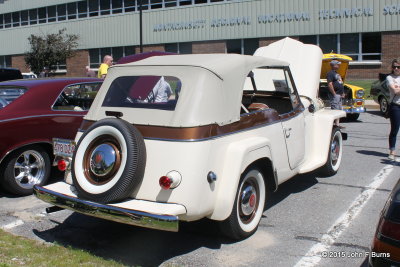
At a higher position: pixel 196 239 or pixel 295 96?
pixel 295 96

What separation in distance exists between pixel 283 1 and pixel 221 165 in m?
22.9

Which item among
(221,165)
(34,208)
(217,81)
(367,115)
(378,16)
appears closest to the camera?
(221,165)

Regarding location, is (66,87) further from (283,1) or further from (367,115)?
(283,1)

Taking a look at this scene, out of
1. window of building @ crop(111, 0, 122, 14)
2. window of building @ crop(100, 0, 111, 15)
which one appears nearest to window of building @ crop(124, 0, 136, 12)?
window of building @ crop(111, 0, 122, 14)

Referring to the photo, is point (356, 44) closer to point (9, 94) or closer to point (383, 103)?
point (383, 103)

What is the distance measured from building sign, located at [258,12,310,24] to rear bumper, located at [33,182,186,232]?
74.2 ft

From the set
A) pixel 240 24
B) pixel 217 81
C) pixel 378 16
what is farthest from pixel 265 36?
pixel 217 81

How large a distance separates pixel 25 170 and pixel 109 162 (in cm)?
249

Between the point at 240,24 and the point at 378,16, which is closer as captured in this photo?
the point at 378,16

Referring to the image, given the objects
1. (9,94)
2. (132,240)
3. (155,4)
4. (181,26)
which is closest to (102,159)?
(132,240)

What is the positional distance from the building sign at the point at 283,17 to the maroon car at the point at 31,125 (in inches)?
797

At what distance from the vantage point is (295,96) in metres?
5.80

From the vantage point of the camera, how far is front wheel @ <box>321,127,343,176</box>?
655 centimetres

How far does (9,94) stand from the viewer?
607 centimetres
